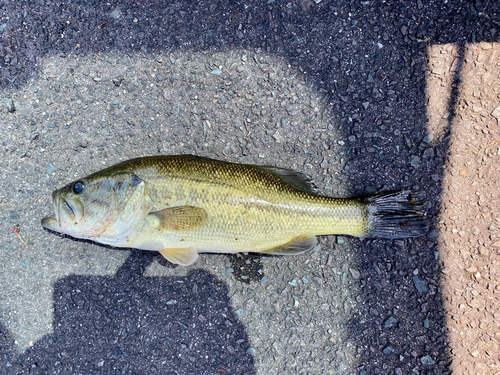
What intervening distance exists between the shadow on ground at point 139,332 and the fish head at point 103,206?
0.58m

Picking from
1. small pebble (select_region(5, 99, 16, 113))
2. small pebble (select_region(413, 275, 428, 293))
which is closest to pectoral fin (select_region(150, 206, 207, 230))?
small pebble (select_region(5, 99, 16, 113))

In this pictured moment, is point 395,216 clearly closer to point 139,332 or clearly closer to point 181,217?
point 181,217

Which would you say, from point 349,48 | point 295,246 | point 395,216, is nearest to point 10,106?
point 295,246

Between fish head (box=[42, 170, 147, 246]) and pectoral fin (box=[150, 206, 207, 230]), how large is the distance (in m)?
0.18

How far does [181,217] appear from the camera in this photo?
2750mm

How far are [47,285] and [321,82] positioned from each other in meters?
3.44

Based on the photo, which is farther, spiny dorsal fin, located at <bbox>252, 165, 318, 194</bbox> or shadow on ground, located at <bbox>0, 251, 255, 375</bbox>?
shadow on ground, located at <bbox>0, 251, 255, 375</bbox>

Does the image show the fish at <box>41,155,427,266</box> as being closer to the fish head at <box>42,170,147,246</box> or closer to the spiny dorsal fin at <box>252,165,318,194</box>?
the fish head at <box>42,170,147,246</box>

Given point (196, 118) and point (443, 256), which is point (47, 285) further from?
point (443, 256)

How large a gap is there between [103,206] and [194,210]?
80 cm

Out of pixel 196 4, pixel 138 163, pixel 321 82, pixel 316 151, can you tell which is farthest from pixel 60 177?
→ pixel 321 82

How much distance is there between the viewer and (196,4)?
3273mm

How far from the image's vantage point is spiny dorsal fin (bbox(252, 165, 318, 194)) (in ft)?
10.0

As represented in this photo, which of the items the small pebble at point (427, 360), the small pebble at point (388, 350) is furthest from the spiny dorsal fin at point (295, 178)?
the small pebble at point (427, 360)
